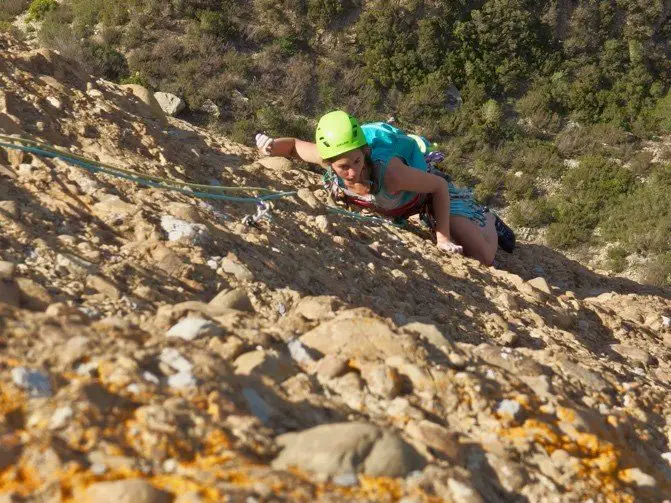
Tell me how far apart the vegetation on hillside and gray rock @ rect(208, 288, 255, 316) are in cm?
870

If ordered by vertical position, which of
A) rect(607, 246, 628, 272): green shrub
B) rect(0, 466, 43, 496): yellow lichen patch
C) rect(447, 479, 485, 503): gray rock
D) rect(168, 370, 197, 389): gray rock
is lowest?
rect(607, 246, 628, 272): green shrub

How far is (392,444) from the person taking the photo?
150 cm

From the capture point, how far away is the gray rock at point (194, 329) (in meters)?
1.93

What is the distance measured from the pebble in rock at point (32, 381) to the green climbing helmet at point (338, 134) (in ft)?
7.05

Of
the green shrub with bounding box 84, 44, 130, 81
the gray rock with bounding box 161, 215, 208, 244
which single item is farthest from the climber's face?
the green shrub with bounding box 84, 44, 130, 81

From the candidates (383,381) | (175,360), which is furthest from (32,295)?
(383,381)

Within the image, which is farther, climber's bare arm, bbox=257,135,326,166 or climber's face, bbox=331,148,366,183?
climber's bare arm, bbox=257,135,326,166

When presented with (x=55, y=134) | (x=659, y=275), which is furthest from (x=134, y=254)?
(x=659, y=275)

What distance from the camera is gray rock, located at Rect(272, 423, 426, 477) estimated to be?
4.67 ft

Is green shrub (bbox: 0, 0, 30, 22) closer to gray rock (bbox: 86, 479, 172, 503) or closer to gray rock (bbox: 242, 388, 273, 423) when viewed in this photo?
gray rock (bbox: 242, 388, 273, 423)

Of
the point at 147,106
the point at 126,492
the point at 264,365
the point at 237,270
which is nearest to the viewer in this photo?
the point at 126,492

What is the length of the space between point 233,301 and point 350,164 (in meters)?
1.38

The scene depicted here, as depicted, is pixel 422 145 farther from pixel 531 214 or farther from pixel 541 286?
pixel 531 214

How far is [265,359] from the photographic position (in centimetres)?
186
